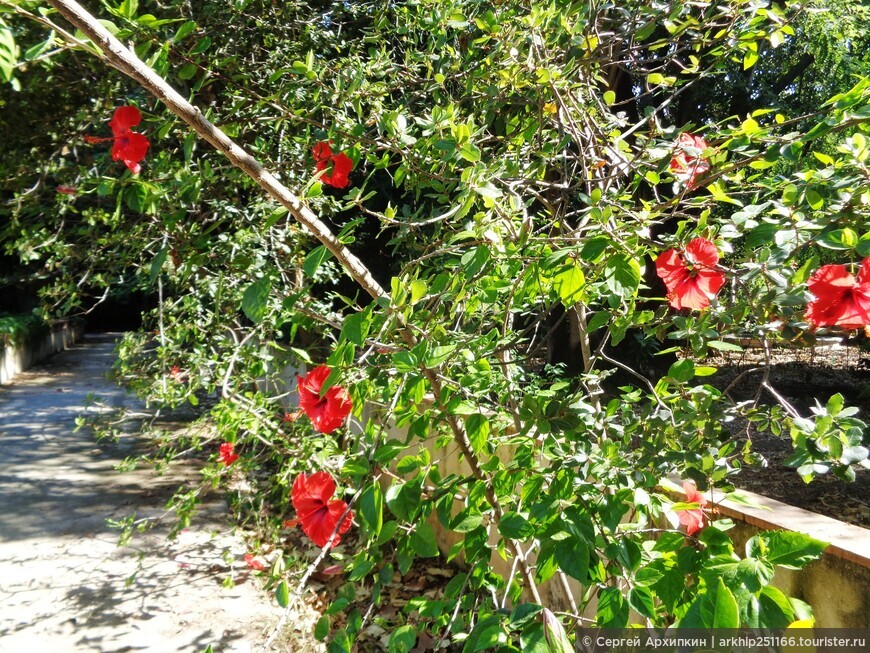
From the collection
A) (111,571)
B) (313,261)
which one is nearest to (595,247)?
(313,261)

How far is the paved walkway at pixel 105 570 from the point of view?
3.15 metres

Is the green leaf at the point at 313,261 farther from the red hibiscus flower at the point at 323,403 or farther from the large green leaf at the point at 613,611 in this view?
the large green leaf at the point at 613,611

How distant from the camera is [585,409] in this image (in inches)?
53.3

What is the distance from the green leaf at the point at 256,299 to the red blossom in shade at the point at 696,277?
2.79ft

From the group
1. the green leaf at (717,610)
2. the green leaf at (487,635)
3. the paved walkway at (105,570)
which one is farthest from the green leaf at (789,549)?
the paved walkway at (105,570)

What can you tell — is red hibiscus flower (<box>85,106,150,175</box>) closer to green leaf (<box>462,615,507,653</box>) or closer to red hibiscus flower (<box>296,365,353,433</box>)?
red hibiscus flower (<box>296,365,353,433</box>)

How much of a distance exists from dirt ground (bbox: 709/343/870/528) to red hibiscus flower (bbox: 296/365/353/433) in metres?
1.02

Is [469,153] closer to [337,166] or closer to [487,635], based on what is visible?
[337,166]

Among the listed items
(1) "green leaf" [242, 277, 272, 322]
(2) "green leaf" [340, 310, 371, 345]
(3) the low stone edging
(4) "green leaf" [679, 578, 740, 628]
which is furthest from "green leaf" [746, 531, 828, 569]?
(3) the low stone edging

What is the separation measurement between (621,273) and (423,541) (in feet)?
2.27

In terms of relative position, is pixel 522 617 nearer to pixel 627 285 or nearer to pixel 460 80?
pixel 627 285

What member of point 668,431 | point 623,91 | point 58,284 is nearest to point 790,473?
point 623,91

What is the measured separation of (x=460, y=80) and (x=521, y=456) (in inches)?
66.2

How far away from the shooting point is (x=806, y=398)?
265 inches
